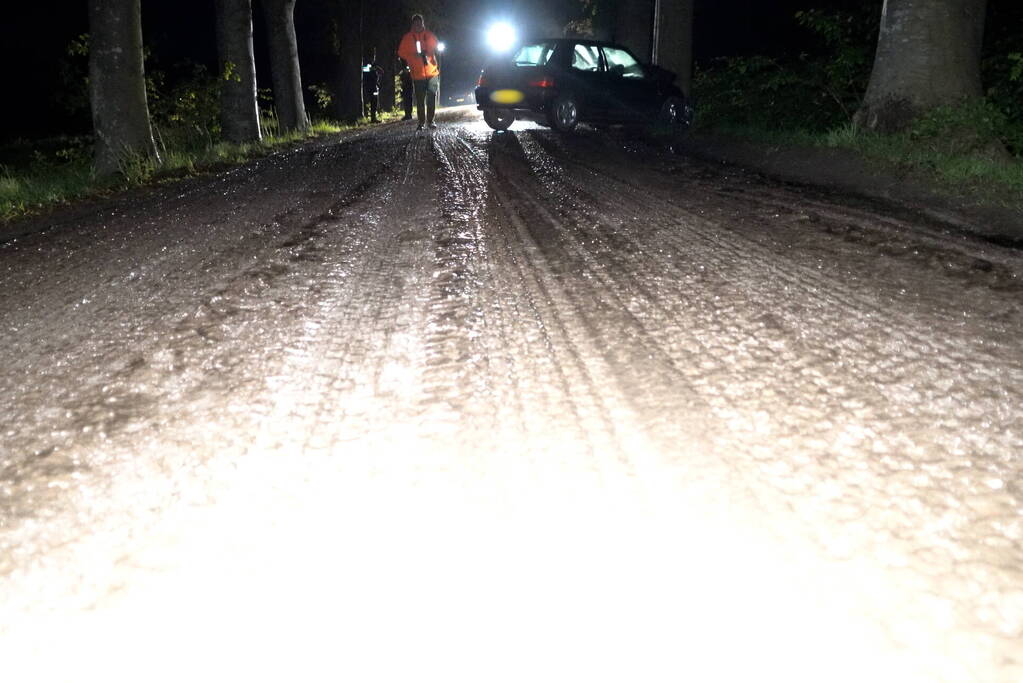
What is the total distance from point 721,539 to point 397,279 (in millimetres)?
2901

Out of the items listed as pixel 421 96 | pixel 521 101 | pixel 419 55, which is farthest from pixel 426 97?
pixel 521 101

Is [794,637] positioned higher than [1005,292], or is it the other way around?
[1005,292]

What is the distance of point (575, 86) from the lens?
1531cm

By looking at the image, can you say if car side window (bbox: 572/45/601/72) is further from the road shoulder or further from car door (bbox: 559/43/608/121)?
the road shoulder

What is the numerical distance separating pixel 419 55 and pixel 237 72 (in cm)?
392

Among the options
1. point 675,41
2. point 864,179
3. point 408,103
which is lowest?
point 864,179

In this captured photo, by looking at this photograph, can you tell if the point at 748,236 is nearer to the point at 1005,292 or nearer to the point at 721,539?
the point at 1005,292

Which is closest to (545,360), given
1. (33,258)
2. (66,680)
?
(66,680)

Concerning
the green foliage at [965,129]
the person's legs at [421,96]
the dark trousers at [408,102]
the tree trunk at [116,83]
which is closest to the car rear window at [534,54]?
the person's legs at [421,96]

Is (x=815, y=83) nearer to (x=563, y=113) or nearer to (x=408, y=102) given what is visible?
(x=563, y=113)

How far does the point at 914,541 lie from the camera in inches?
79.6

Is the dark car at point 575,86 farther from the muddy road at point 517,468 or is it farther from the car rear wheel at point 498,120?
the muddy road at point 517,468

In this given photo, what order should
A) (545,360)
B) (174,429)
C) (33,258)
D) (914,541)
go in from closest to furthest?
(914,541)
(174,429)
(545,360)
(33,258)

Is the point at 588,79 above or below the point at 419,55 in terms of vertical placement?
below
